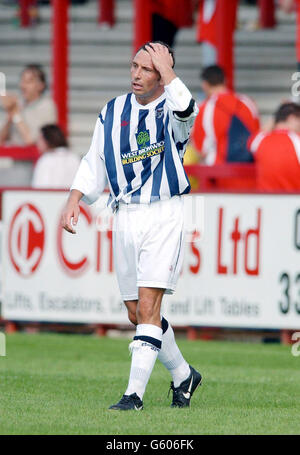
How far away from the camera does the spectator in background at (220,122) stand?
13844 millimetres

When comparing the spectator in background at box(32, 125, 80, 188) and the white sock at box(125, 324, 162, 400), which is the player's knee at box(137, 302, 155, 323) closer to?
the white sock at box(125, 324, 162, 400)

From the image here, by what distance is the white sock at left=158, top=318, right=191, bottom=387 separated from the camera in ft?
26.4

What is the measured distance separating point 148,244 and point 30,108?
7.81 m

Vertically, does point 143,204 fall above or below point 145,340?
above

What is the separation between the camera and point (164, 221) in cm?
784

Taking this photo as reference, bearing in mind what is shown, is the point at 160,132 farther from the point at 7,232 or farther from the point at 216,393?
the point at 7,232

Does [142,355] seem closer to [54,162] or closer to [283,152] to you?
[283,152]

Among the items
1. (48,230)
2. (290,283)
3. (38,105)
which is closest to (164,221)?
(290,283)

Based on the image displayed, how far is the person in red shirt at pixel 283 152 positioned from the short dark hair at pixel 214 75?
145cm

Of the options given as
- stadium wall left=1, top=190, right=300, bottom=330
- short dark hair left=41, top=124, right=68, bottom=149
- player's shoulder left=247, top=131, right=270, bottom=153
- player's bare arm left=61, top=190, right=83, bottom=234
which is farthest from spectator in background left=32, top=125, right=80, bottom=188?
player's bare arm left=61, top=190, right=83, bottom=234

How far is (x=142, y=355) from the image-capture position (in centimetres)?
769

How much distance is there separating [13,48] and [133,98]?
1292 centimetres

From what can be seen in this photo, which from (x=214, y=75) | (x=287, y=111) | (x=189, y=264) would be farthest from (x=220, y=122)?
(x=189, y=264)

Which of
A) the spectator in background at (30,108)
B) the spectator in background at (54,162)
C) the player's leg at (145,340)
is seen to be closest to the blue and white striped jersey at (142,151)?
the player's leg at (145,340)
